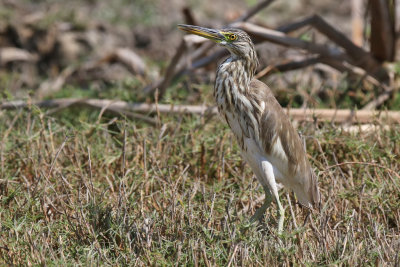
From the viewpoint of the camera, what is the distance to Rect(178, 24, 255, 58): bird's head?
4316mm

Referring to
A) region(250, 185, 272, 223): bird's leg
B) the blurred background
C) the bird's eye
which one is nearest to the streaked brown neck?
the bird's eye

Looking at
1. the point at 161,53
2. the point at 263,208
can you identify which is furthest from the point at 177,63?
the point at 161,53

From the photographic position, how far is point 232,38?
170 inches

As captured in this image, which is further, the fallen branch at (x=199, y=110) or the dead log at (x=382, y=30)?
the dead log at (x=382, y=30)

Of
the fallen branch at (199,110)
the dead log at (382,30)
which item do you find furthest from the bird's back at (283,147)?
the dead log at (382,30)

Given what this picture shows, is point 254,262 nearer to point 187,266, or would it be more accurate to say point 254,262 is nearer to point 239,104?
point 187,266

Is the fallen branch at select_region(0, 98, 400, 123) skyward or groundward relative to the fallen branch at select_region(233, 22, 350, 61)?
groundward

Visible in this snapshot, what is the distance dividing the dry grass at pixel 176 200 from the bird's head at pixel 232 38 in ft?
2.81

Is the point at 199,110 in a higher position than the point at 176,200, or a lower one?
higher

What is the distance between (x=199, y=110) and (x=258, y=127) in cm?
161

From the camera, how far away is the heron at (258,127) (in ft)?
13.7

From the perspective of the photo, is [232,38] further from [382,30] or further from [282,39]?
[382,30]

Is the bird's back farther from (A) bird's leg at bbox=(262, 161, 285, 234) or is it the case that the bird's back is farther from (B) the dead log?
(B) the dead log

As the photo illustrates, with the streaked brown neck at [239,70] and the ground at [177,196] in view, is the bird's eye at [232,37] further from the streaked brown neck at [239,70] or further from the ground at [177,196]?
the ground at [177,196]
